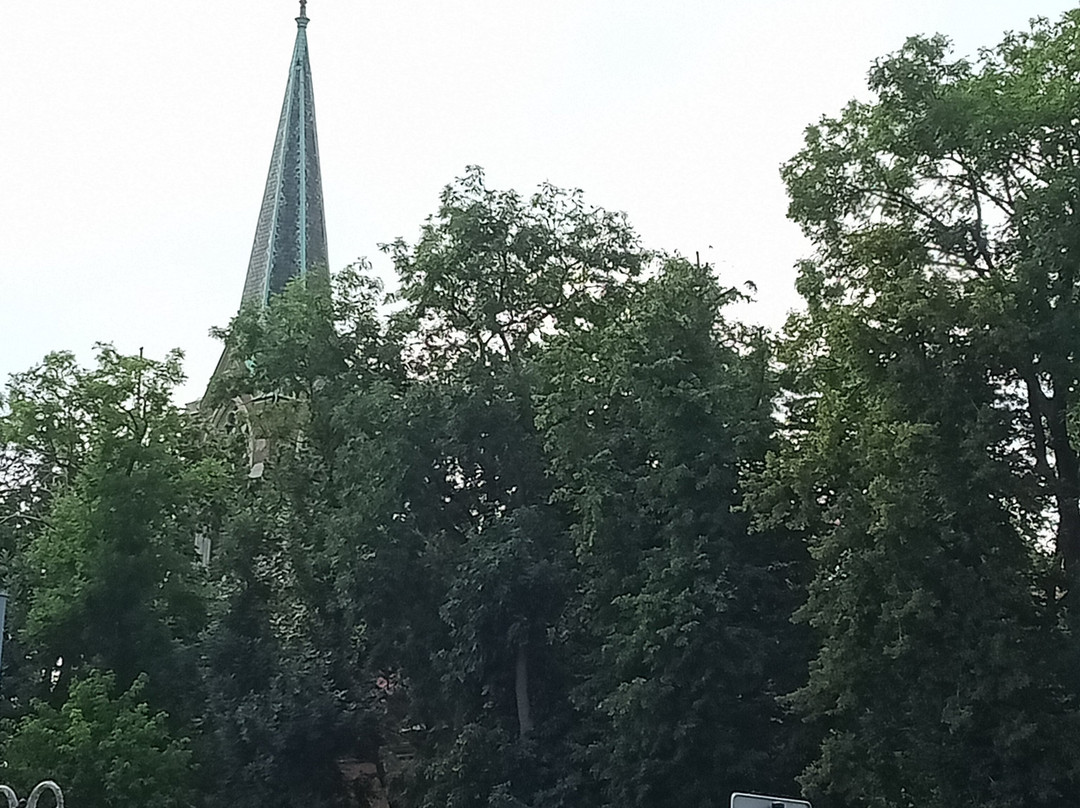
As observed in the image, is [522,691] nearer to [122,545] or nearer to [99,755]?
[99,755]

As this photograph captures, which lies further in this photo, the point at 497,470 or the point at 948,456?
the point at 497,470

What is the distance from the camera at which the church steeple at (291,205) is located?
51094 millimetres

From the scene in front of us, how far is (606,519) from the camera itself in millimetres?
26000

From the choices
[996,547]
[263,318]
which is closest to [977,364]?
[996,547]

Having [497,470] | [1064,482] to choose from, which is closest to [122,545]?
[497,470]

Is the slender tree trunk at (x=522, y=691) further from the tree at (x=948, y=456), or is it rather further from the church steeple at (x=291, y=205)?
the church steeple at (x=291, y=205)

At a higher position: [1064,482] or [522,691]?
[1064,482]

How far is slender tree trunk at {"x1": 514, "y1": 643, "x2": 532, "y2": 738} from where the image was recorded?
2788cm

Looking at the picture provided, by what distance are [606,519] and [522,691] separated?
14.1ft

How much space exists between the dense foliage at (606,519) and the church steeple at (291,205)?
1414 centimetres

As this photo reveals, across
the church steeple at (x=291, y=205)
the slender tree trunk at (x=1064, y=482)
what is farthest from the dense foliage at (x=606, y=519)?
the church steeple at (x=291, y=205)

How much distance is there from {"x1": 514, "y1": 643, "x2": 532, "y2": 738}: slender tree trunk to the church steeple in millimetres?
24037

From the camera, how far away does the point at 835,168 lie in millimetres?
24672

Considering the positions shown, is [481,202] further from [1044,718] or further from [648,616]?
[1044,718]
